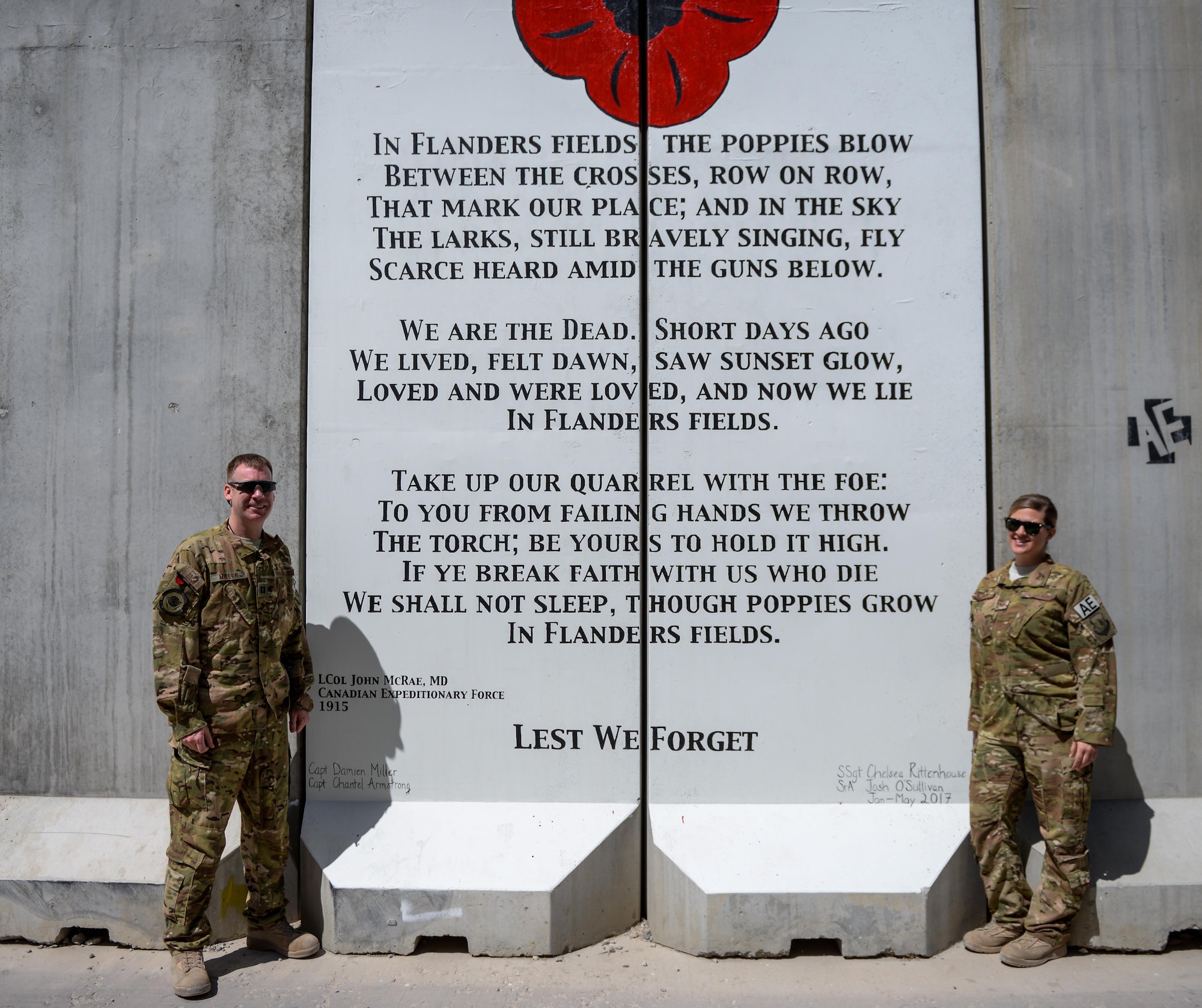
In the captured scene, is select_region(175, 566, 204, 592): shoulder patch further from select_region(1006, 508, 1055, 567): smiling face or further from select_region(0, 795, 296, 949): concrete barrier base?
select_region(1006, 508, 1055, 567): smiling face

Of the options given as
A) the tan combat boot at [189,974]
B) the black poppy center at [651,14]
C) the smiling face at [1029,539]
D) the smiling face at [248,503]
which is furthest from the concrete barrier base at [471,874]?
the black poppy center at [651,14]

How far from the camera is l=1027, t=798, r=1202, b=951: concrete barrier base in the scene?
12.1 ft

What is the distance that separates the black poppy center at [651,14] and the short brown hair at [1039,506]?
107 inches

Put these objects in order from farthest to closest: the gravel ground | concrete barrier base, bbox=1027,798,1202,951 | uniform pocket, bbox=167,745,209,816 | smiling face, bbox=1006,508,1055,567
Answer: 1. concrete barrier base, bbox=1027,798,1202,951
2. smiling face, bbox=1006,508,1055,567
3. uniform pocket, bbox=167,745,209,816
4. the gravel ground

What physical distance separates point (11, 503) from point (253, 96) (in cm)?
228

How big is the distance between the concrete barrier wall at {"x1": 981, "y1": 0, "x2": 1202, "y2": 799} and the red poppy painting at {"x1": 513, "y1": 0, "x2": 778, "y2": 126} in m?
1.24

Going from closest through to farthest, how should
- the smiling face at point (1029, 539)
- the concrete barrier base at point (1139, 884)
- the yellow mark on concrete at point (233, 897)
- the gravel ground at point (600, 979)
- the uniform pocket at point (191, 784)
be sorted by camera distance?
the gravel ground at point (600, 979) → the uniform pocket at point (191, 784) → the smiling face at point (1029, 539) → the concrete barrier base at point (1139, 884) → the yellow mark on concrete at point (233, 897)

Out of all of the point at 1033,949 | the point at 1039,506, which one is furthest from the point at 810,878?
the point at 1039,506

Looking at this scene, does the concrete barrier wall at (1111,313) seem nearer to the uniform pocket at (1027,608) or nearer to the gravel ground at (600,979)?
the uniform pocket at (1027,608)

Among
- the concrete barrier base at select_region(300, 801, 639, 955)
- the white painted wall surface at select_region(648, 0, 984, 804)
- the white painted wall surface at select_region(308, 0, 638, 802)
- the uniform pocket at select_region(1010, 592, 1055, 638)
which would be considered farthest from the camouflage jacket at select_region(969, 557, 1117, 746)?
the concrete barrier base at select_region(300, 801, 639, 955)

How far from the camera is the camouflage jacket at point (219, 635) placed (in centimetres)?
345

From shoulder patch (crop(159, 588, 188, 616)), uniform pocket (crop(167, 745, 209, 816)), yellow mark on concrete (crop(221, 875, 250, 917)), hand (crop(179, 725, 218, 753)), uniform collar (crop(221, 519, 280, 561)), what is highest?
uniform collar (crop(221, 519, 280, 561))

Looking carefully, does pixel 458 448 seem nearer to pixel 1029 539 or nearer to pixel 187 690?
pixel 187 690

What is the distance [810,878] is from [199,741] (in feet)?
8.44
